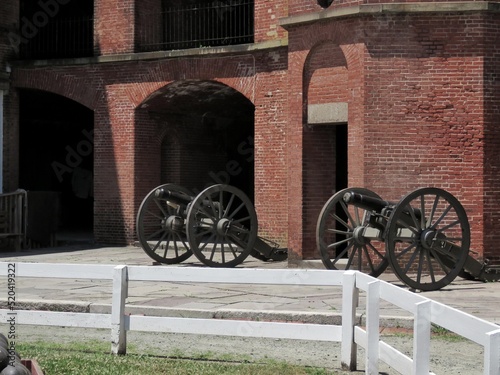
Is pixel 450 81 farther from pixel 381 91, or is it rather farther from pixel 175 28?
pixel 175 28

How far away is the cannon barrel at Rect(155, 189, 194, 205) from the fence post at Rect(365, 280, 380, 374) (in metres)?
9.67

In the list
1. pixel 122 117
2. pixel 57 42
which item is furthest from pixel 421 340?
pixel 57 42

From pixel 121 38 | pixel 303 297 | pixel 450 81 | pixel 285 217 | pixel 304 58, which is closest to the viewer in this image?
pixel 303 297

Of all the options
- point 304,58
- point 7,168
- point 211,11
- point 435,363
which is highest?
point 211,11

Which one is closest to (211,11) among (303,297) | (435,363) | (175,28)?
(175,28)

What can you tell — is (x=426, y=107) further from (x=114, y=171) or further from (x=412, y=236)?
(x=114, y=171)

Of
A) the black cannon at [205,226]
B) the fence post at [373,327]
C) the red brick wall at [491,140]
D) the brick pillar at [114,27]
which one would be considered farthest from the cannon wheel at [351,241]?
the brick pillar at [114,27]

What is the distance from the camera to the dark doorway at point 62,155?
27359 millimetres

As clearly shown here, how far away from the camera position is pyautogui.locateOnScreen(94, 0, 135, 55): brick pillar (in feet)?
72.8

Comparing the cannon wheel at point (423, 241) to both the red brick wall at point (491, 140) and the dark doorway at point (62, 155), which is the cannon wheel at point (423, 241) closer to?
the red brick wall at point (491, 140)

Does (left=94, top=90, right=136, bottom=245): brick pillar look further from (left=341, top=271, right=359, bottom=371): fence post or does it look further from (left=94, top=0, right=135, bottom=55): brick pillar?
(left=341, top=271, right=359, bottom=371): fence post

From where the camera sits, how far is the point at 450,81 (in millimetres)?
16156

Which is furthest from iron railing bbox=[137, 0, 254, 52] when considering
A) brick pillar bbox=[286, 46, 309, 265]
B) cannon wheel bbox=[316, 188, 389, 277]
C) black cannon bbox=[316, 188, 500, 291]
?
black cannon bbox=[316, 188, 500, 291]

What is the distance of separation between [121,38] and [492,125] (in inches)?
366
